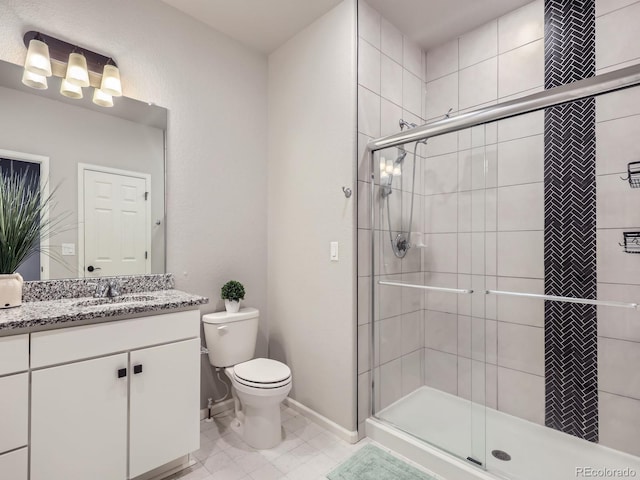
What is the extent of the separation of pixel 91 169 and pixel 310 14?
1.69 metres

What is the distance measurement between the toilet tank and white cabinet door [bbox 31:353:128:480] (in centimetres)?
65

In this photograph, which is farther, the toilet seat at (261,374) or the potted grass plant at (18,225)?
the toilet seat at (261,374)

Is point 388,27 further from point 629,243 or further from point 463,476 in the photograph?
point 463,476

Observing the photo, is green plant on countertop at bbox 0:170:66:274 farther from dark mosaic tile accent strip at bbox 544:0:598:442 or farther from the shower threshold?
dark mosaic tile accent strip at bbox 544:0:598:442

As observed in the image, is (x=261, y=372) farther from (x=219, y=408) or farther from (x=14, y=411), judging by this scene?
(x=14, y=411)

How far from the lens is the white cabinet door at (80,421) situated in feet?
4.16

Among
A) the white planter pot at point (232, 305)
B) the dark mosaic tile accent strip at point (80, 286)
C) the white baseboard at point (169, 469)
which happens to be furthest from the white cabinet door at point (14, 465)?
the white planter pot at point (232, 305)

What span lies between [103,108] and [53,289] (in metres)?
1.05

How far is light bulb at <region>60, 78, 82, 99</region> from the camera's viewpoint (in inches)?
Result: 68.4

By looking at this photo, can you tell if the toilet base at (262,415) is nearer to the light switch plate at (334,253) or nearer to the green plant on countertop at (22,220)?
the light switch plate at (334,253)

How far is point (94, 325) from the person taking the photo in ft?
4.57

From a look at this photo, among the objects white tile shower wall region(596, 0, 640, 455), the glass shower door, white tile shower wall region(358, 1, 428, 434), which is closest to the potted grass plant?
white tile shower wall region(358, 1, 428, 434)

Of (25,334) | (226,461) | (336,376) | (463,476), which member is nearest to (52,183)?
(25,334)

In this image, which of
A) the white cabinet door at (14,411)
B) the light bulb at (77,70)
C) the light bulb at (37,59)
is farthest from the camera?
the light bulb at (77,70)
